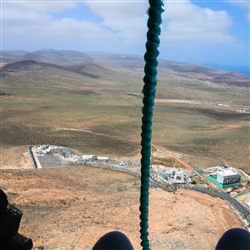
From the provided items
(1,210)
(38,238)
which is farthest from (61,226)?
(1,210)

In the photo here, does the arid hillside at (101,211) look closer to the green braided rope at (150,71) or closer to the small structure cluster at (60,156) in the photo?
the small structure cluster at (60,156)

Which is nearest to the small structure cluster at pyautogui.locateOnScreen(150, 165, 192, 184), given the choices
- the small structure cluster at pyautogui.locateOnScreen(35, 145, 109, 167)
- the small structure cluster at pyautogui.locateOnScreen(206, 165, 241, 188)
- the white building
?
the small structure cluster at pyautogui.locateOnScreen(206, 165, 241, 188)

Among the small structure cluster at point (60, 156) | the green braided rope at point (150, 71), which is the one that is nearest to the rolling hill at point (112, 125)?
the small structure cluster at point (60, 156)

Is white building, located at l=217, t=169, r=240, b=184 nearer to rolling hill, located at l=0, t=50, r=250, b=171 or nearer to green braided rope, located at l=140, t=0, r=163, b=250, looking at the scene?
rolling hill, located at l=0, t=50, r=250, b=171

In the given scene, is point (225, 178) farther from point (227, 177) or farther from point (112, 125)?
point (112, 125)

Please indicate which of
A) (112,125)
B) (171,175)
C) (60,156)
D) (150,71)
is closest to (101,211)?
(171,175)

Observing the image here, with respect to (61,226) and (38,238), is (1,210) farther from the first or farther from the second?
(61,226)
